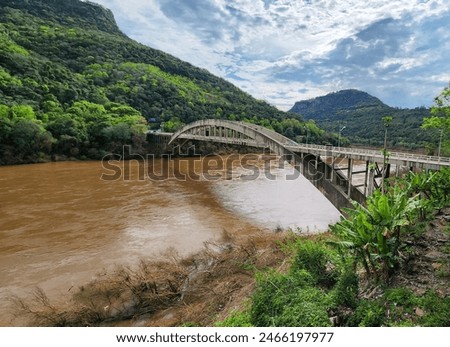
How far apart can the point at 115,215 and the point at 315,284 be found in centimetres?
1732

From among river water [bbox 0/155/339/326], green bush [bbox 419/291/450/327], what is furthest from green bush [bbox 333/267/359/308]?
river water [bbox 0/155/339/326]

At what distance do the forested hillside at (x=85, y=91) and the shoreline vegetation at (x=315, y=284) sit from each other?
38879 mm

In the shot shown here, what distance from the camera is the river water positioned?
44.7 ft

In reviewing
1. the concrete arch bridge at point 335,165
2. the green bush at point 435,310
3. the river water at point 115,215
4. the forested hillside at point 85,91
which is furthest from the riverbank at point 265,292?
the forested hillside at point 85,91

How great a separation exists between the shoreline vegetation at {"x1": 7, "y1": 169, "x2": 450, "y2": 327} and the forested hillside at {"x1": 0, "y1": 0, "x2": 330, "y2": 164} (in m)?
38.9

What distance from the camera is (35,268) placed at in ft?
43.6

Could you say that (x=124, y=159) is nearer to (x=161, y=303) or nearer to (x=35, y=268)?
(x=35, y=268)

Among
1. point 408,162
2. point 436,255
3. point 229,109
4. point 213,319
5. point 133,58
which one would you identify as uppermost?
point 133,58

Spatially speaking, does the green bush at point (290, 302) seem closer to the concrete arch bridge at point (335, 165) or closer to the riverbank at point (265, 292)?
the riverbank at point (265, 292)

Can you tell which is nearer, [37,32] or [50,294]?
[50,294]

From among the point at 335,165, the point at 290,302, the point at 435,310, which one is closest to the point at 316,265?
the point at 290,302

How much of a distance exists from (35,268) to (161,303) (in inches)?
279

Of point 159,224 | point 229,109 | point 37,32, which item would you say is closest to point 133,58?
point 37,32

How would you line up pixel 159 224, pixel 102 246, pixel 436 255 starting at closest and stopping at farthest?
pixel 436 255, pixel 102 246, pixel 159 224
